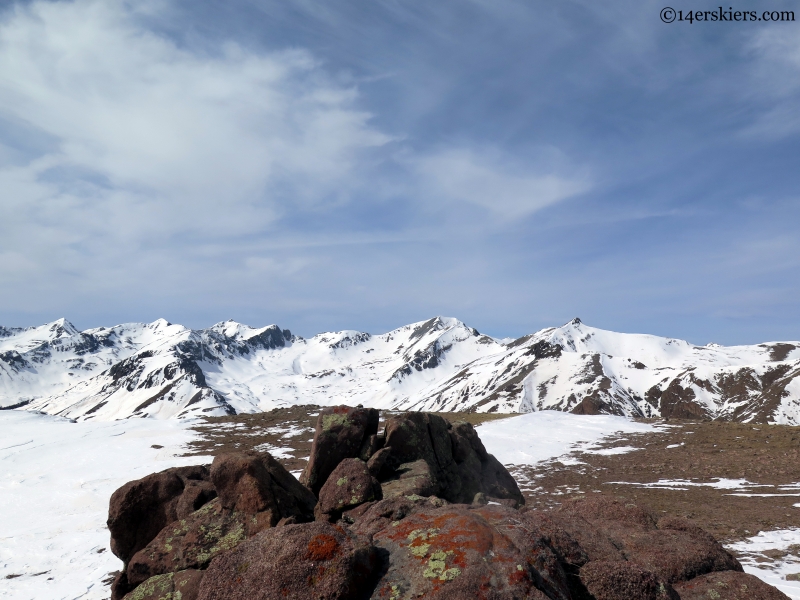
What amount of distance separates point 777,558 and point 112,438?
48.7m

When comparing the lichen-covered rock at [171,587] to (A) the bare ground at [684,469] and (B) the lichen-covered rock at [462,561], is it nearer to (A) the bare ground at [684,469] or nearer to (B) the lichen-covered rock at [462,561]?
(B) the lichen-covered rock at [462,561]

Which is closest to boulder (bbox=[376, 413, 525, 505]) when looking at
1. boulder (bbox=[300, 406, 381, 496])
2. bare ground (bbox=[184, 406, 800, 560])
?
boulder (bbox=[300, 406, 381, 496])

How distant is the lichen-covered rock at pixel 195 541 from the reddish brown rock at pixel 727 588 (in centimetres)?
912

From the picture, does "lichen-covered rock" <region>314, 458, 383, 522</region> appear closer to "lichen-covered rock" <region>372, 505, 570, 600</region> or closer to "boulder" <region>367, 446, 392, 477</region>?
"boulder" <region>367, 446, 392, 477</region>

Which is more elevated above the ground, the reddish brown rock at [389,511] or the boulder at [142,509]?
the reddish brown rock at [389,511]

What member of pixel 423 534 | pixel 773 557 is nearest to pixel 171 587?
pixel 423 534

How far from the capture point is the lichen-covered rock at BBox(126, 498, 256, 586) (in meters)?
10.9

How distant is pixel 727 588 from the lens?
27.4 feet

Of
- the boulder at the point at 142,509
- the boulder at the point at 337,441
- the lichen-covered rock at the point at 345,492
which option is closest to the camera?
the lichen-covered rock at the point at 345,492

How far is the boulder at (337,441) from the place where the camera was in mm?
16234

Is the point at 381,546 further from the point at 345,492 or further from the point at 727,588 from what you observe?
the point at 727,588

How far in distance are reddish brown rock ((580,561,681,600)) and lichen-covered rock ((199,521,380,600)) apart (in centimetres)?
371

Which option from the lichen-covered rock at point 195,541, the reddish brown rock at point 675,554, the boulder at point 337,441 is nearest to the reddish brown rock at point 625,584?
the reddish brown rock at point 675,554

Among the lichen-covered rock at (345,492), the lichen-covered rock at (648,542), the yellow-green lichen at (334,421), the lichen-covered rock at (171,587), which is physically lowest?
the lichen-covered rock at (171,587)
